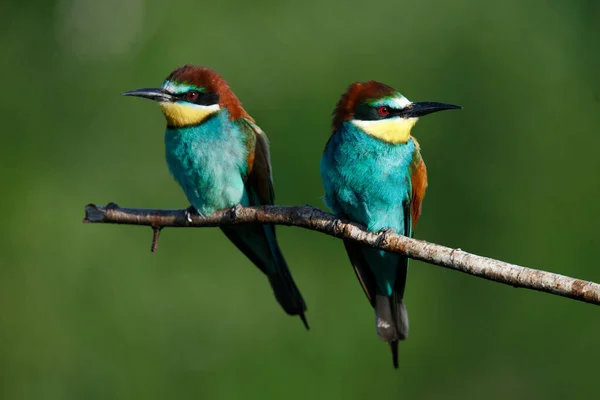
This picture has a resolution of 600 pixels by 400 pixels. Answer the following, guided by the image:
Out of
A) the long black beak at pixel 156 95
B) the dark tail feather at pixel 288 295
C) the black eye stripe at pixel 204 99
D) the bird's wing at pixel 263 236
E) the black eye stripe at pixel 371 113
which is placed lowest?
the dark tail feather at pixel 288 295

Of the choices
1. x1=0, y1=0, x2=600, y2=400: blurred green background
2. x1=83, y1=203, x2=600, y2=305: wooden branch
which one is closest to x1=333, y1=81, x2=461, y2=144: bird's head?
x1=83, y1=203, x2=600, y2=305: wooden branch

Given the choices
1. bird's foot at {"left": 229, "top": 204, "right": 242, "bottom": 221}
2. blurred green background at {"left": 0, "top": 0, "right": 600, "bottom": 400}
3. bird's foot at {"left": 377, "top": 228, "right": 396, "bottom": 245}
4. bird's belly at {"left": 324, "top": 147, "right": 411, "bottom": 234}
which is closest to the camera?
bird's foot at {"left": 377, "top": 228, "right": 396, "bottom": 245}

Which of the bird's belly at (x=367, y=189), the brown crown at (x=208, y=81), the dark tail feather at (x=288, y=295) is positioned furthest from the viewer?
the dark tail feather at (x=288, y=295)

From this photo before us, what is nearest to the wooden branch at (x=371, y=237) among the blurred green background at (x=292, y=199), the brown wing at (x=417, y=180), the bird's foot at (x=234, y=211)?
the bird's foot at (x=234, y=211)

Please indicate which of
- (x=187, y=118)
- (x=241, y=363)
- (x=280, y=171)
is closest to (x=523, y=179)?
(x=280, y=171)

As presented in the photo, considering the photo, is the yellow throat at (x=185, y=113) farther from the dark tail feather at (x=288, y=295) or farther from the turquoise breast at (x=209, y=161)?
the dark tail feather at (x=288, y=295)

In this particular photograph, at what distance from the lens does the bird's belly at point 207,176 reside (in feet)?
10.6

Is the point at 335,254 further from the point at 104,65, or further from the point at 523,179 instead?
the point at 104,65

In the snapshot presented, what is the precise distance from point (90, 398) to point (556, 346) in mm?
2148

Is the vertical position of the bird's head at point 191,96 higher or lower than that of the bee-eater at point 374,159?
higher

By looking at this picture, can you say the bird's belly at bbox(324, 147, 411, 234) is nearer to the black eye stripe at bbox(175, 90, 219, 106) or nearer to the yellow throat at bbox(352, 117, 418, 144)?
the yellow throat at bbox(352, 117, 418, 144)

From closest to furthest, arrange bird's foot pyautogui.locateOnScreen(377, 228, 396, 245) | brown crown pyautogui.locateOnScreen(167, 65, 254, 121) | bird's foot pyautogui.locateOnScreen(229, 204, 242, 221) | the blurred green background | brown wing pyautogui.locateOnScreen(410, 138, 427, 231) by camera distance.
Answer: bird's foot pyautogui.locateOnScreen(377, 228, 396, 245), bird's foot pyautogui.locateOnScreen(229, 204, 242, 221), brown wing pyautogui.locateOnScreen(410, 138, 427, 231), brown crown pyautogui.locateOnScreen(167, 65, 254, 121), the blurred green background

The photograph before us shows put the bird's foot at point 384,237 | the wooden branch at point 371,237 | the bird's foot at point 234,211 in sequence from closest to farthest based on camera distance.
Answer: the wooden branch at point 371,237, the bird's foot at point 384,237, the bird's foot at point 234,211

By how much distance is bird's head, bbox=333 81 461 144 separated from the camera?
9.61 ft
